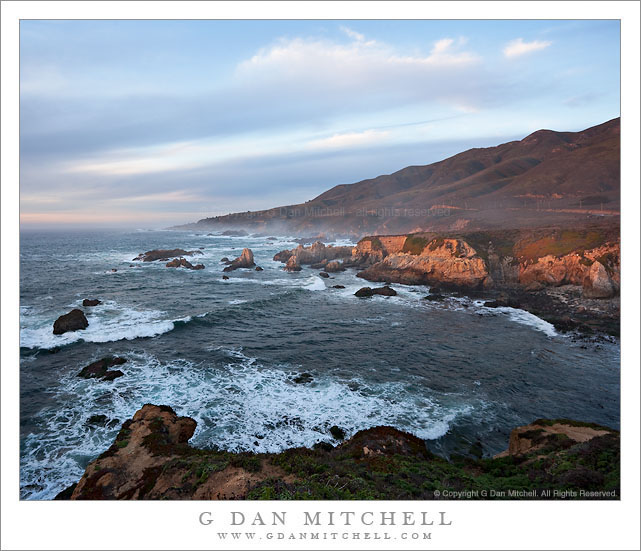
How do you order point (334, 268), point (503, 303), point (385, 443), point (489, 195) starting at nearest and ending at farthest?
point (385, 443) → point (503, 303) → point (334, 268) → point (489, 195)

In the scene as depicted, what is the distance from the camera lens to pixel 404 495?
6441mm

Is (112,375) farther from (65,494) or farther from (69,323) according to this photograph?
(69,323)

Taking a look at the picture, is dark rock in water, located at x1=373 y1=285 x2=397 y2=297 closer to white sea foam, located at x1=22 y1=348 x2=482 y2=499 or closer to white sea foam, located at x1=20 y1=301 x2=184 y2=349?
white sea foam, located at x1=22 y1=348 x2=482 y2=499

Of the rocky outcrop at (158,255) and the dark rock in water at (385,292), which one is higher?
the rocky outcrop at (158,255)

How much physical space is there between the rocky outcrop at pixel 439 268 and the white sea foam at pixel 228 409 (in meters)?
24.2

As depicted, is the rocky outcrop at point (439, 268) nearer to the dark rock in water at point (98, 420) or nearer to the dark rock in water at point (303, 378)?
the dark rock in water at point (303, 378)

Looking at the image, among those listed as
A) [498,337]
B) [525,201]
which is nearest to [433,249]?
[498,337]

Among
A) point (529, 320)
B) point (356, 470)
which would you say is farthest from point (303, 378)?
point (529, 320)

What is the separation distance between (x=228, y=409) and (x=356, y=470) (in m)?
7.24

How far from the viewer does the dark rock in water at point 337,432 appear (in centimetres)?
1106

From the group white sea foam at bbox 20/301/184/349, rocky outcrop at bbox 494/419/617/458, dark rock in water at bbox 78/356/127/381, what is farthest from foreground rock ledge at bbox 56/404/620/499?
white sea foam at bbox 20/301/184/349

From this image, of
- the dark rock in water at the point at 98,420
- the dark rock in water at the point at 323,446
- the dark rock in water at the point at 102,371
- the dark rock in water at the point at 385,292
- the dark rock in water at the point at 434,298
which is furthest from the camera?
the dark rock in water at the point at 385,292

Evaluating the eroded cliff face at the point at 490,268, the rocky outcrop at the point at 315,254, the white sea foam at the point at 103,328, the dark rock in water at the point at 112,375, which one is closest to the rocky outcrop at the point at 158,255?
the rocky outcrop at the point at 315,254

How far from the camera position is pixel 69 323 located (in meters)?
20.3
